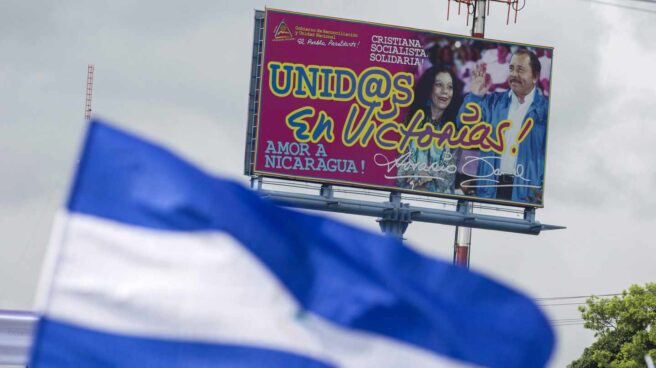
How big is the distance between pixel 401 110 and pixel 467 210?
298 cm

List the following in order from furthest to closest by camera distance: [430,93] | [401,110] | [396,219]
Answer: [430,93], [401,110], [396,219]

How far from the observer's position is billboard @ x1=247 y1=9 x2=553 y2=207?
36.5 metres

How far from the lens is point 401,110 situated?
3753 cm

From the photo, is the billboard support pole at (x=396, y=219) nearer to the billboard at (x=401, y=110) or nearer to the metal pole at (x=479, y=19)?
the billboard at (x=401, y=110)

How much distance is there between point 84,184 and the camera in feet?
18.8

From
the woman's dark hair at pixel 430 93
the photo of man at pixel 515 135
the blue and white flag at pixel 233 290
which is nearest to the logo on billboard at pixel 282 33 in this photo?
the woman's dark hair at pixel 430 93

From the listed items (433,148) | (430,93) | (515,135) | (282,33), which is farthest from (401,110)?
(282,33)

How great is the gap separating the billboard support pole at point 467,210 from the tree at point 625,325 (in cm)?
345

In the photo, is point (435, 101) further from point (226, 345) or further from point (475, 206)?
point (226, 345)

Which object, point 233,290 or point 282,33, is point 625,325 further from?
point 233,290

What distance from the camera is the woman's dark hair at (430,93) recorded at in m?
37.6

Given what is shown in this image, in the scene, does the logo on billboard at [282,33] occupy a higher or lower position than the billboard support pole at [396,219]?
higher

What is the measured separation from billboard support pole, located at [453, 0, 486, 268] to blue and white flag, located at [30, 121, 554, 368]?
30.4 meters

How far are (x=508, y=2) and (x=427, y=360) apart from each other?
112ft
